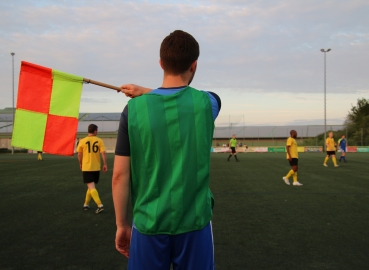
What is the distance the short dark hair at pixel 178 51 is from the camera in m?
1.97

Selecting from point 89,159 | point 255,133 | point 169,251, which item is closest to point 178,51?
point 169,251

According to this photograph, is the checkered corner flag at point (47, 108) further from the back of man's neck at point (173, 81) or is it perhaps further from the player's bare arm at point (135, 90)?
the back of man's neck at point (173, 81)

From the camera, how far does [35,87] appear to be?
2.82 m

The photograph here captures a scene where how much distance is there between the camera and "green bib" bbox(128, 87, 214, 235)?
1.89m

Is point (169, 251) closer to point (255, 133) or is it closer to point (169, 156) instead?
point (169, 156)

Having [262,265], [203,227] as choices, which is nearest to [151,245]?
[203,227]

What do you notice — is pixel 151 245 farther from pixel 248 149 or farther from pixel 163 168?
pixel 248 149

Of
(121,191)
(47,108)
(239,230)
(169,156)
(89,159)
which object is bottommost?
(239,230)

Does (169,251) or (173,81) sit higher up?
(173,81)

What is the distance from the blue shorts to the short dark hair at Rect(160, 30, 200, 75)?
0.88 m

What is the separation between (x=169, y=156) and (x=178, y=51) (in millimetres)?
552

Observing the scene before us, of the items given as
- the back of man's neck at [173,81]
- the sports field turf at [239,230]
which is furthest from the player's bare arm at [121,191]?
the sports field turf at [239,230]

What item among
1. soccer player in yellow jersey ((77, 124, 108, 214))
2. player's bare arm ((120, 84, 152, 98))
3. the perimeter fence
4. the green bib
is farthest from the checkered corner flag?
the perimeter fence

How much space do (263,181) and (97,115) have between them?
2479 inches
